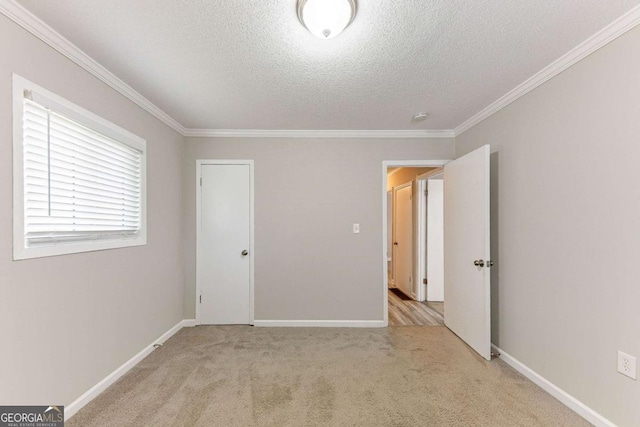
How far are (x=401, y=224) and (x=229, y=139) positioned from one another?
11.3ft

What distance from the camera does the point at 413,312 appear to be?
13.0 ft

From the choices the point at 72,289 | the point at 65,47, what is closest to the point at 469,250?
the point at 72,289

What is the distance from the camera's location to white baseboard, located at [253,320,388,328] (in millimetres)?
3396

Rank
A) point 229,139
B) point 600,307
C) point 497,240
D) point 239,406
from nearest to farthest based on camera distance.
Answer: point 600,307, point 239,406, point 497,240, point 229,139

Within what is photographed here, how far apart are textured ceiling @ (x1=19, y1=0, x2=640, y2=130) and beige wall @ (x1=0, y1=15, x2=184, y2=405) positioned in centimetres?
24

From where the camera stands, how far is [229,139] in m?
3.44

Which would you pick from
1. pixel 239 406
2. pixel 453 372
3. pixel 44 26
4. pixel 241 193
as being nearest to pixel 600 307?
pixel 453 372

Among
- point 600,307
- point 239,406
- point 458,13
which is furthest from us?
point 239,406

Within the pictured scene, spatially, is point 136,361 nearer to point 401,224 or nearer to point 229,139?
point 229,139

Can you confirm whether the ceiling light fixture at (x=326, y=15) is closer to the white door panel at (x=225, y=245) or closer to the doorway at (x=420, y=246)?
the white door panel at (x=225, y=245)

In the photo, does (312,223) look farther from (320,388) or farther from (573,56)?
(573,56)

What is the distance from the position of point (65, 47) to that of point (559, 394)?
407cm

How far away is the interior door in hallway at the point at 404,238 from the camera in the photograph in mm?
4859

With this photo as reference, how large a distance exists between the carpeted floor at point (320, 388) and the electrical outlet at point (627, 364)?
18.5 inches
